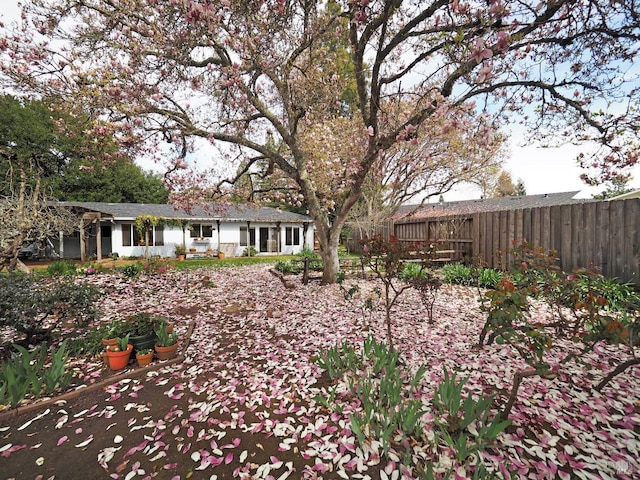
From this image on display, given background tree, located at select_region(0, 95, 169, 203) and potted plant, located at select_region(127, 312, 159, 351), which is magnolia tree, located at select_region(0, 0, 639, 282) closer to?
potted plant, located at select_region(127, 312, 159, 351)

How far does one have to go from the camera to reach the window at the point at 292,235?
1962 centimetres

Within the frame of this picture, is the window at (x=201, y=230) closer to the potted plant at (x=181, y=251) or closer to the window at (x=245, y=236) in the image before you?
the potted plant at (x=181, y=251)

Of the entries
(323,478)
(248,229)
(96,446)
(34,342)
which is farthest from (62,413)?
(248,229)

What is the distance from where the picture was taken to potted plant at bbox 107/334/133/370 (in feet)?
10.8

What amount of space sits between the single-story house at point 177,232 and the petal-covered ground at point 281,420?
11.7 meters

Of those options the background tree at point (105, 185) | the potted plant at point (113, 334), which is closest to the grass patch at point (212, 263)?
the potted plant at point (113, 334)

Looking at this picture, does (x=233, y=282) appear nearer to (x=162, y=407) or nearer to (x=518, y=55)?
(x=162, y=407)

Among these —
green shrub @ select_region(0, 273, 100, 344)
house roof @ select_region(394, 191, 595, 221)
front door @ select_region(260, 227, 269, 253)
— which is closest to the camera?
green shrub @ select_region(0, 273, 100, 344)

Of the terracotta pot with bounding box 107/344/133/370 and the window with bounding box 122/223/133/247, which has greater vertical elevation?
the window with bounding box 122/223/133/247

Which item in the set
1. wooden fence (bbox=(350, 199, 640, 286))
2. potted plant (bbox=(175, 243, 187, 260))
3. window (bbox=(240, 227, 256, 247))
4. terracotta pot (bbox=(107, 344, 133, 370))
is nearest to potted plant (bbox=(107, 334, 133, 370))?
terracotta pot (bbox=(107, 344, 133, 370))

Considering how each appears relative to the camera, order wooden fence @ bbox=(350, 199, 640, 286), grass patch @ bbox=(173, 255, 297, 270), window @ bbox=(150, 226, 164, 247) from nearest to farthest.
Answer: wooden fence @ bbox=(350, 199, 640, 286) → grass patch @ bbox=(173, 255, 297, 270) → window @ bbox=(150, 226, 164, 247)

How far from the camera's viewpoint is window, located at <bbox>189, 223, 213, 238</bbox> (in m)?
17.3

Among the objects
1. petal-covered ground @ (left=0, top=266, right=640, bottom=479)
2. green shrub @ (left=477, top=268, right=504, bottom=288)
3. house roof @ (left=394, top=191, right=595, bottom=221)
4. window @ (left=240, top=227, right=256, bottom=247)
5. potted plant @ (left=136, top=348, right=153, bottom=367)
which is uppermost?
house roof @ (left=394, top=191, right=595, bottom=221)

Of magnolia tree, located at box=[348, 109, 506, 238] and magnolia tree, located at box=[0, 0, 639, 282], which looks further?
magnolia tree, located at box=[348, 109, 506, 238]
